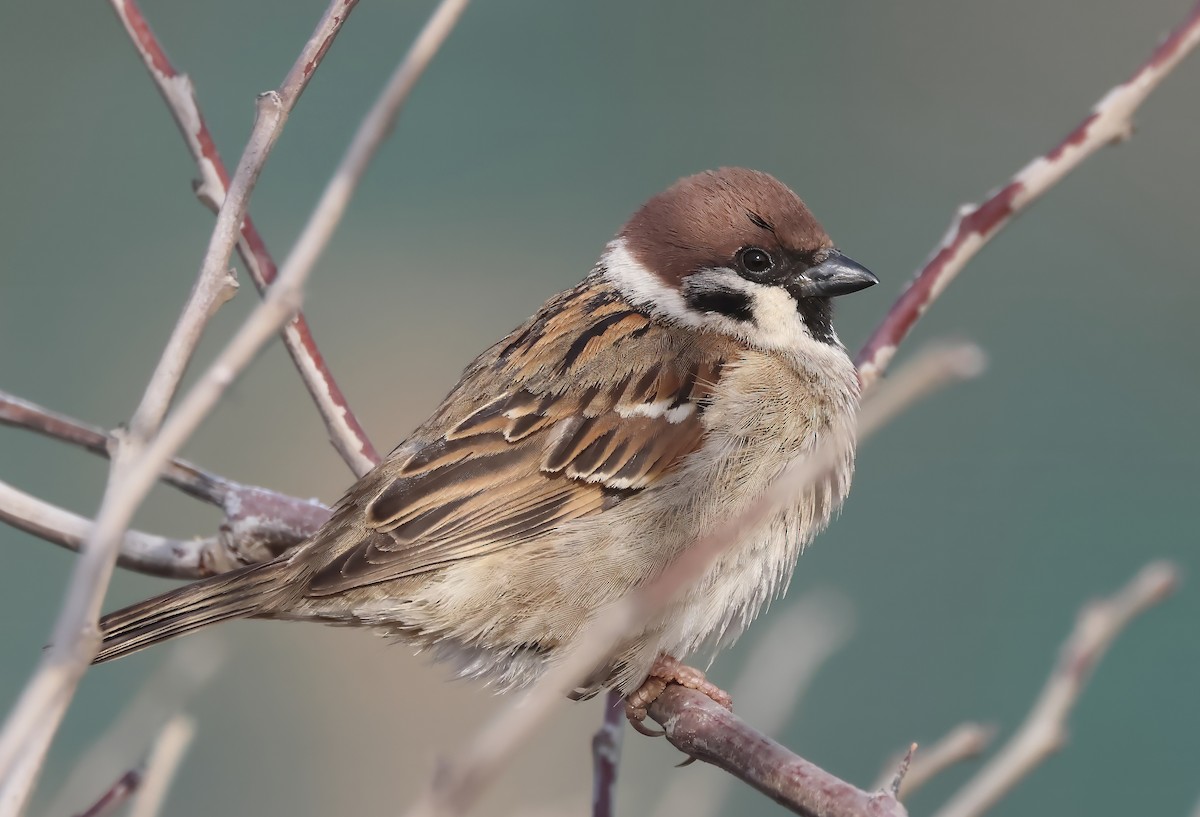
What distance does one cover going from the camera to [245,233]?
2143 millimetres

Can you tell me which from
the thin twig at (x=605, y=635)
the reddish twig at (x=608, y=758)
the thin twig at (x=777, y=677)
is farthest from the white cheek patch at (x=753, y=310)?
the thin twig at (x=605, y=635)

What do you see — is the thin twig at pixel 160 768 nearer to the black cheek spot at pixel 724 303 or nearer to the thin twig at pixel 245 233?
the thin twig at pixel 245 233

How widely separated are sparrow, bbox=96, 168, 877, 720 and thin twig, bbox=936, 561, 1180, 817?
0.80 metres

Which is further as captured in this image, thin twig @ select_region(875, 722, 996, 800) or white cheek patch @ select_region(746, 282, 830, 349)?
white cheek patch @ select_region(746, 282, 830, 349)

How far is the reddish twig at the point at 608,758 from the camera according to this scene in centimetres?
180

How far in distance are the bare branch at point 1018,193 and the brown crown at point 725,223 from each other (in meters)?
0.22

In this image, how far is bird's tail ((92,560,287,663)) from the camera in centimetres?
188

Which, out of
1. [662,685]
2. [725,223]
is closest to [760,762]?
[662,685]

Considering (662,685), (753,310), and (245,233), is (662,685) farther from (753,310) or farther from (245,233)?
(245,233)

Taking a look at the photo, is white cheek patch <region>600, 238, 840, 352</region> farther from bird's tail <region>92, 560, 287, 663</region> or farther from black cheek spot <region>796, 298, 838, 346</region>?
bird's tail <region>92, 560, 287, 663</region>

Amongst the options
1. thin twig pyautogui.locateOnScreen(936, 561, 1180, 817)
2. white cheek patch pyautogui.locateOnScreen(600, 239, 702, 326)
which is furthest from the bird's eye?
thin twig pyautogui.locateOnScreen(936, 561, 1180, 817)

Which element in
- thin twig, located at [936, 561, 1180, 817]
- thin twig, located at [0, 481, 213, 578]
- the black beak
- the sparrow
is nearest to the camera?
thin twig, located at [936, 561, 1180, 817]

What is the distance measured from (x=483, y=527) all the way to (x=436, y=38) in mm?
1212

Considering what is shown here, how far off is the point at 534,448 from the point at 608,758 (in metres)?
0.52
